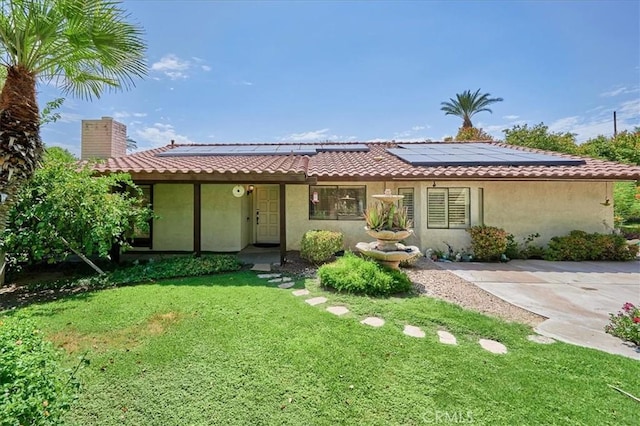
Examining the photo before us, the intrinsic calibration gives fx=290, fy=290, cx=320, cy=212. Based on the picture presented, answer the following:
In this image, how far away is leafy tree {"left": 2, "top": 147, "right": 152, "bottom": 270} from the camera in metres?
6.30

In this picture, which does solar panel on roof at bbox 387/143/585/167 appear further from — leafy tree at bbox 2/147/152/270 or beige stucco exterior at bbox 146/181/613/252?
leafy tree at bbox 2/147/152/270

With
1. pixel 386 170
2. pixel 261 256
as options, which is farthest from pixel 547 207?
pixel 261 256

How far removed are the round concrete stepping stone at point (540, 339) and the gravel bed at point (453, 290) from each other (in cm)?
47

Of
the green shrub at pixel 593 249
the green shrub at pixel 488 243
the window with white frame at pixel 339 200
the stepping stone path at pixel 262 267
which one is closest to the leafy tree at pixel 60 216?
the stepping stone path at pixel 262 267

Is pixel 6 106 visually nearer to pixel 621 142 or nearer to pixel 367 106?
pixel 367 106

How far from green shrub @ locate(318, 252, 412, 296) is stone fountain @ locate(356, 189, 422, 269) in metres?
0.27

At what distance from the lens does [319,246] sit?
8508 millimetres

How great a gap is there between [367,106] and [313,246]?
36.8 feet

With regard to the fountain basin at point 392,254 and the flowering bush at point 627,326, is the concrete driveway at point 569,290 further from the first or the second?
the fountain basin at point 392,254

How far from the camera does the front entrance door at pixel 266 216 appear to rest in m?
12.6

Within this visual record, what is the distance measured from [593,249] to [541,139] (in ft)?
44.9

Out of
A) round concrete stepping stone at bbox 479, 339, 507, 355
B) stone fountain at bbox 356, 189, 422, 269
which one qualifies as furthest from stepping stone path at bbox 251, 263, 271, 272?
round concrete stepping stone at bbox 479, 339, 507, 355

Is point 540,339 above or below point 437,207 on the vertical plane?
below

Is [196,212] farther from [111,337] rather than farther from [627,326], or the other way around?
[627,326]
